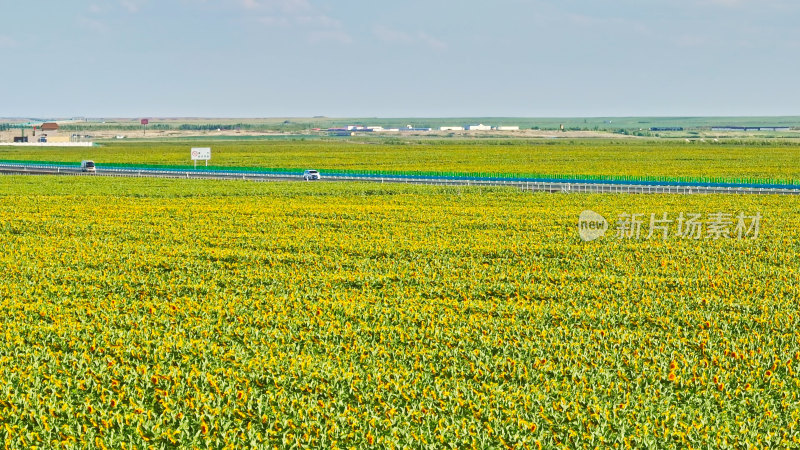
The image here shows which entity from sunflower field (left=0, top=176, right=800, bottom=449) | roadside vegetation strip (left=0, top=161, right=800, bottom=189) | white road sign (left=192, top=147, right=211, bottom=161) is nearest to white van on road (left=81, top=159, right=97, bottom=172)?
roadside vegetation strip (left=0, top=161, right=800, bottom=189)

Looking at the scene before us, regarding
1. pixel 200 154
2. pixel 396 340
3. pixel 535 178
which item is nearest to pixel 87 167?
pixel 200 154

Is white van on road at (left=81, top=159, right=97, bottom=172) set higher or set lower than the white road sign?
lower

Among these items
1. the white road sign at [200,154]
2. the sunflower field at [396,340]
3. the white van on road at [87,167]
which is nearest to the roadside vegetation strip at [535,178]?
the white road sign at [200,154]

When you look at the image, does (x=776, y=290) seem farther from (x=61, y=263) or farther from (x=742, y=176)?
(x=742, y=176)

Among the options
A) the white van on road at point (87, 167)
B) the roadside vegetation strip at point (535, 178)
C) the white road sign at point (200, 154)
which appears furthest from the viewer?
the white van on road at point (87, 167)

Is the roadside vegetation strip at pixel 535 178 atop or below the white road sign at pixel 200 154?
below

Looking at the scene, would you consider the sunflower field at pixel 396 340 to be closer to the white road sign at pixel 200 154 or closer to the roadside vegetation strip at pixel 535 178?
the roadside vegetation strip at pixel 535 178

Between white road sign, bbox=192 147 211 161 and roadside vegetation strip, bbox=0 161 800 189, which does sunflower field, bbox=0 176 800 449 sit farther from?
white road sign, bbox=192 147 211 161

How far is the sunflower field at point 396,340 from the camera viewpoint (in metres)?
12.7

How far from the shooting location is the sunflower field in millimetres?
12656

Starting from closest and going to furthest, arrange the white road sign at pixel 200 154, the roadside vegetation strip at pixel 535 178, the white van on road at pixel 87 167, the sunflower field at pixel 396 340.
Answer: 1. the sunflower field at pixel 396 340
2. the roadside vegetation strip at pixel 535 178
3. the white road sign at pixel 200 154
4. the white van on road at pixel 87 167

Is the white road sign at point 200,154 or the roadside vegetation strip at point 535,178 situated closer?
the roadside vegetation strip at point 535,178

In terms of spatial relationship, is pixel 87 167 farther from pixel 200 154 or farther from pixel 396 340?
pixel 396 340

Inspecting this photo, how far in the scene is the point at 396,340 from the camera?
17547 mm
